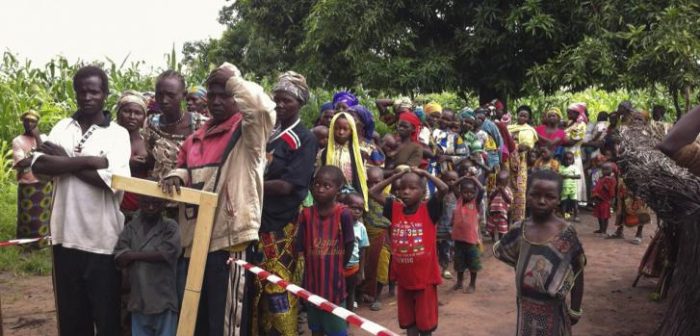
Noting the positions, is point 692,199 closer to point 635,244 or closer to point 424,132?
point 424,132

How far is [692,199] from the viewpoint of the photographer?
3.74 meters

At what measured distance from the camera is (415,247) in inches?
170

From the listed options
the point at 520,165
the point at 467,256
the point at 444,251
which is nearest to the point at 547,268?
the point at 467,256

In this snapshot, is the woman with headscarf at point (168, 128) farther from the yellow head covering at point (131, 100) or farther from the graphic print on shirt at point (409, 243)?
the graphic print on shirt at point (409, 243)

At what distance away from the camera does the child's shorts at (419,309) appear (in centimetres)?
422

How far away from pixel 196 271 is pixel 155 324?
78 centimetres

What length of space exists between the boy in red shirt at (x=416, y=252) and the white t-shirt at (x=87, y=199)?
1837 millimetres

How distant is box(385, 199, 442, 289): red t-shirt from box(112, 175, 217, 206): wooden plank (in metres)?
1.71

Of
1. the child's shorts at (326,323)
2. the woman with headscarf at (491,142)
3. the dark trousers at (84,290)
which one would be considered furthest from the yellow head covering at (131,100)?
the woman with headscarf at (491,142)

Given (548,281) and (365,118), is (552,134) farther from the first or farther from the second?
(548,281)

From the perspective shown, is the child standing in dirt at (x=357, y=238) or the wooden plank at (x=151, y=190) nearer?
the wooden plank at (x=151, y=190)

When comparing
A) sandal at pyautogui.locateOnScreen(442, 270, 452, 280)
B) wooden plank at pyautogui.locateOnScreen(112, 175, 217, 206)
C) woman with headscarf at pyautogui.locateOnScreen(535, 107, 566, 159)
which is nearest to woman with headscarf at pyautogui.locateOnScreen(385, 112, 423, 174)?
sandal at pyautogui.locateOnScreen(442, 270, 452, 280)

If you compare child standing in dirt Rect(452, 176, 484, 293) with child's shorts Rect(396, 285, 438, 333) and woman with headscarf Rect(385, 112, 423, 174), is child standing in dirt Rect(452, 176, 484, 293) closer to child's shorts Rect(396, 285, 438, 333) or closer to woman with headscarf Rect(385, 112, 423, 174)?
woman with headscarf Rect(385, 112, 423, 174)

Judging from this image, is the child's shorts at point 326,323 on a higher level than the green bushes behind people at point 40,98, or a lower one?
lower
